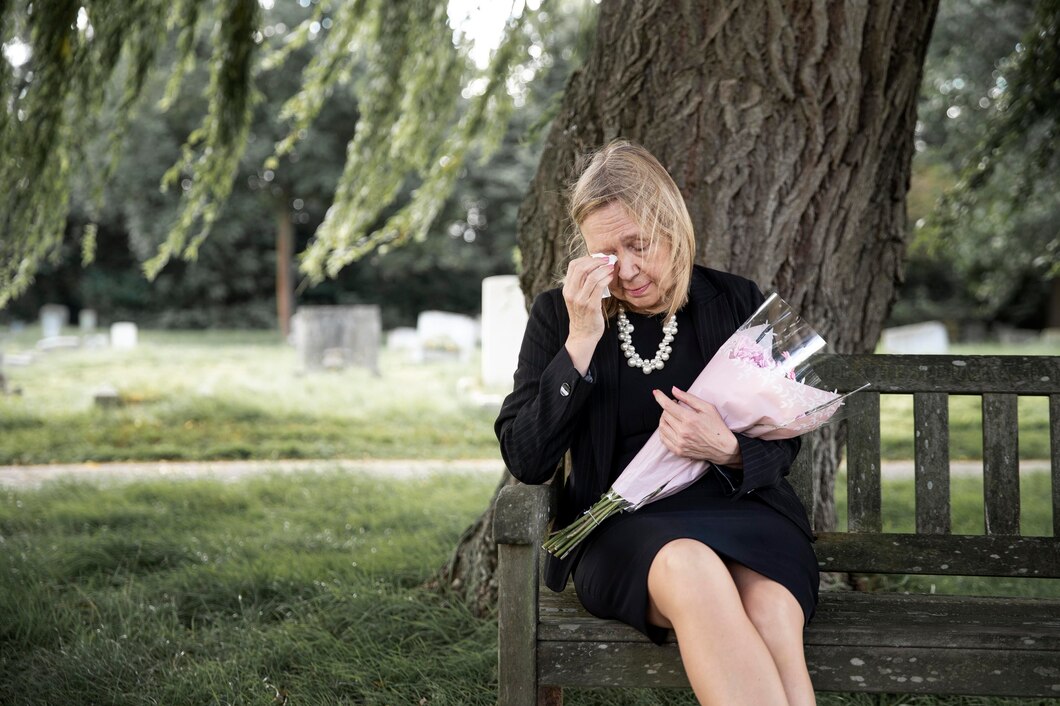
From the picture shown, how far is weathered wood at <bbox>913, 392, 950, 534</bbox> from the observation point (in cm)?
268

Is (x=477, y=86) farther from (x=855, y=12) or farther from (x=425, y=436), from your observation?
(x=425, y=436)

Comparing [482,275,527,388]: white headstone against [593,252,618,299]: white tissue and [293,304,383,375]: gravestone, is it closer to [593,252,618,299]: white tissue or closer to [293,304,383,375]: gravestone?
[293,304,383,375]: gravestone

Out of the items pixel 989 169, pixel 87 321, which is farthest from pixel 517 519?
pixel 87 321

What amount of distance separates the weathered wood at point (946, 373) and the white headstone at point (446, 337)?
45.2 ft

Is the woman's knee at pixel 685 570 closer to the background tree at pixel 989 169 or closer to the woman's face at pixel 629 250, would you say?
the woman's face at pixel 629 250

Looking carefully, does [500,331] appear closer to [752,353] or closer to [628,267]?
[628,267]

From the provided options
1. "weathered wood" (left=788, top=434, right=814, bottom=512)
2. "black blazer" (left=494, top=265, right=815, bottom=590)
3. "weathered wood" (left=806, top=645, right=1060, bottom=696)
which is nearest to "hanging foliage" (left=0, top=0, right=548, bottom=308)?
"black blazer" (left=494, top=265, right=815, bottom=590)

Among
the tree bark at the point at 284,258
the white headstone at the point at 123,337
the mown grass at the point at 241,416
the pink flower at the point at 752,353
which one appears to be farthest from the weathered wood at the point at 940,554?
the tree bark at the point at 284,258

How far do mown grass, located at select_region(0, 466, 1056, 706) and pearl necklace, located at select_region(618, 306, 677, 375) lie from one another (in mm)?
1035

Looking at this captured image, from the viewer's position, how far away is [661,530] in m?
2.21

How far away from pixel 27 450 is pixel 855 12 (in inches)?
278

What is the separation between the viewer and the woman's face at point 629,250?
2.43 m

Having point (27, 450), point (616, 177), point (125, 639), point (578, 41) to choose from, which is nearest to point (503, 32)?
point (578, 41)

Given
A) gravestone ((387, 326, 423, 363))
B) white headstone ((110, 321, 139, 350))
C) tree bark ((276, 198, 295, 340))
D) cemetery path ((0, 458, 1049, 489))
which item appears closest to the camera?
cemetery path ((0, 458, 1049, 489))
